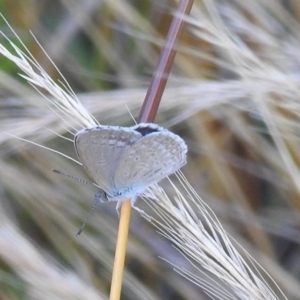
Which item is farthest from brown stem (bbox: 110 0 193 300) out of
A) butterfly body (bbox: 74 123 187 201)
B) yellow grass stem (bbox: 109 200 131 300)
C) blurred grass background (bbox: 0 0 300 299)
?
blurred grass background (bbox: 0 0 300 299)

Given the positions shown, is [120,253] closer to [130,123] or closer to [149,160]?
[149,160]

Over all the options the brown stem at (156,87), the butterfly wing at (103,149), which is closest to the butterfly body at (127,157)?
the butterfly wing at (103,149)

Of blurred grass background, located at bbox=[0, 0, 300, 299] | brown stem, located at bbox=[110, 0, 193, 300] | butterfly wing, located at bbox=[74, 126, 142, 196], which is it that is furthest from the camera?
blurred grass background, located at bbox=[0, 0, 300, 299]

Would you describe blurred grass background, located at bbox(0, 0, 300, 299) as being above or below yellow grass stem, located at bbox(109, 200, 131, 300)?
above

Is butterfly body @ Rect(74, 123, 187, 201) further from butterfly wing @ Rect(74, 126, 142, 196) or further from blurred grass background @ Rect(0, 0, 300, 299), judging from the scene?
blurred grass background @ Rect(0, 0, 300, 299)

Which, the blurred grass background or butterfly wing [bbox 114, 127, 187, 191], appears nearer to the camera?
butterfly wing [bbox 114, 127, 187, 191]

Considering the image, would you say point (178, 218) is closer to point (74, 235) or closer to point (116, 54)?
point (74, 235)

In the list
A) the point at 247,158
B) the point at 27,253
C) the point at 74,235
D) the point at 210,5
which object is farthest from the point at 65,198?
the point at 210,5
